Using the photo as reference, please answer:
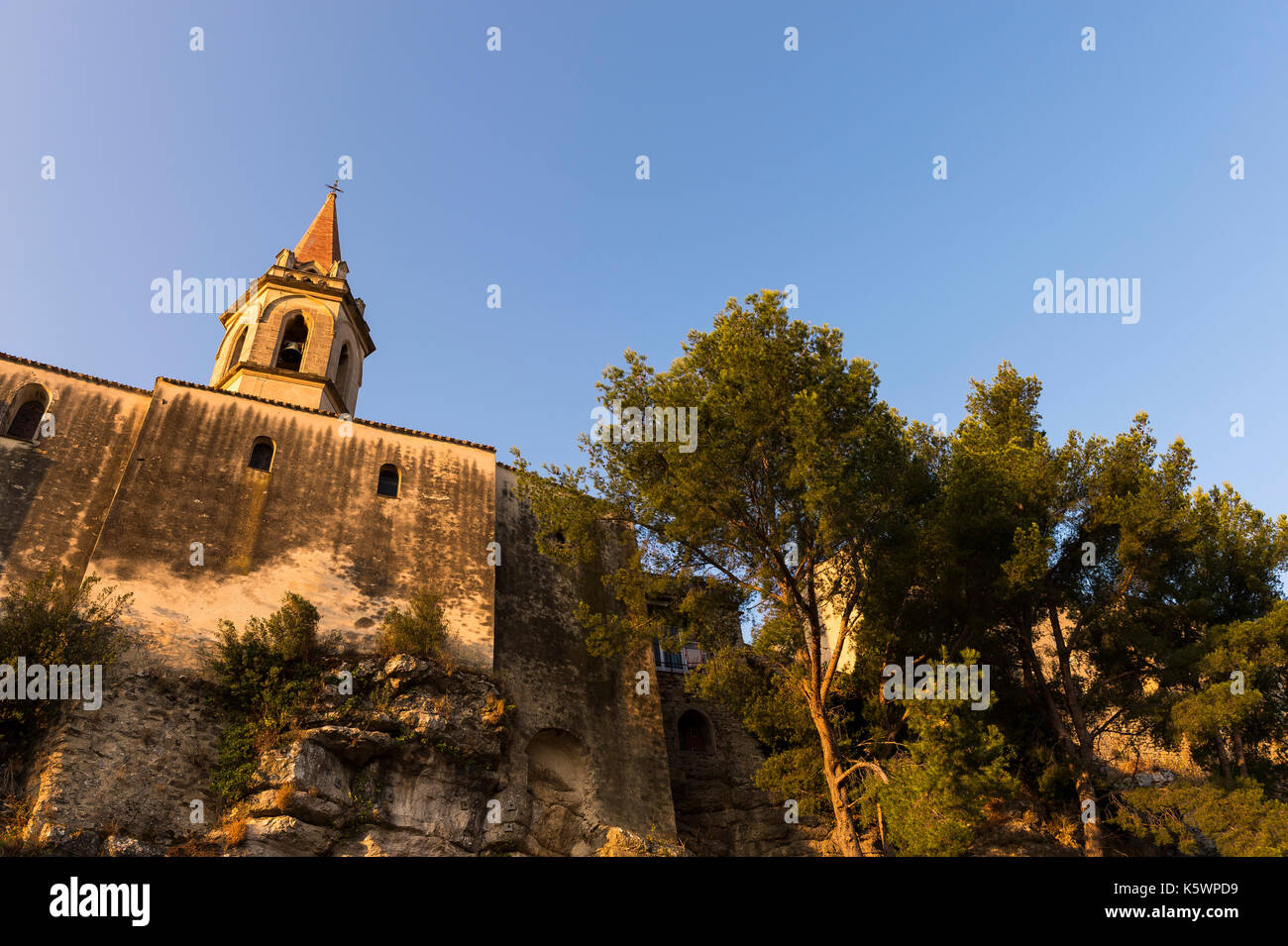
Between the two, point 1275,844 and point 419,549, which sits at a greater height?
point 419,549

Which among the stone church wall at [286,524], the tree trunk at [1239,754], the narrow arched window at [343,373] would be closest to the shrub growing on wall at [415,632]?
the stone church wall at [286,524]

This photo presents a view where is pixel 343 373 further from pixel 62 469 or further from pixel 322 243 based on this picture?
pixel 62 469

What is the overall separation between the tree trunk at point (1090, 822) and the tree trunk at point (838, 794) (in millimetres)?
4814

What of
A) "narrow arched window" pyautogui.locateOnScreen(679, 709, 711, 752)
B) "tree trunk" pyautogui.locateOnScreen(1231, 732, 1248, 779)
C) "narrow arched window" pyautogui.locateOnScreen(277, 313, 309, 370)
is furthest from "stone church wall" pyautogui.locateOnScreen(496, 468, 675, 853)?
"tree trunk" pyautogui.locateOnScreen(1231, 732, 1248, 779)

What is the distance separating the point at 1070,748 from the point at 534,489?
463 inches

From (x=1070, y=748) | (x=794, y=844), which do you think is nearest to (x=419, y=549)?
(x=794, y=844)

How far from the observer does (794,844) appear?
20.7 meters

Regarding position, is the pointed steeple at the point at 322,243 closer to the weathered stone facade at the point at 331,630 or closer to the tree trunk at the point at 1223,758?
the weathered stone facade at the point at 331,630

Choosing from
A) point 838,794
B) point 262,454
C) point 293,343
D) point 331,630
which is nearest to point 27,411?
point 262,454

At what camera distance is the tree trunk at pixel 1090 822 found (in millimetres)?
17625

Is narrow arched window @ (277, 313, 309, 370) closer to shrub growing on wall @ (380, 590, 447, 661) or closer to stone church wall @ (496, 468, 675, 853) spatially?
stone church wall @ (496, 468, 675, 853)

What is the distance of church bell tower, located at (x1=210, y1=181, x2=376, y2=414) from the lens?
25.2 metres
